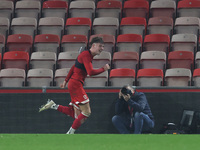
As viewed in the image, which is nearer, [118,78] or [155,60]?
[118,78]

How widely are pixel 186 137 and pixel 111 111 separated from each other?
259cm

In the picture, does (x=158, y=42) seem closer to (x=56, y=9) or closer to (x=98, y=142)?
(x=56, y=9)

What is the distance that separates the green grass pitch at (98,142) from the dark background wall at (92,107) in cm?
231

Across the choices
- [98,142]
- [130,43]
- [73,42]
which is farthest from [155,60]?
[98,142]

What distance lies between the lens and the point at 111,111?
7.53m

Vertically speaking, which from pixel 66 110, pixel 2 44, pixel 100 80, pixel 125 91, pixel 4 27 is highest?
pixel 4 27

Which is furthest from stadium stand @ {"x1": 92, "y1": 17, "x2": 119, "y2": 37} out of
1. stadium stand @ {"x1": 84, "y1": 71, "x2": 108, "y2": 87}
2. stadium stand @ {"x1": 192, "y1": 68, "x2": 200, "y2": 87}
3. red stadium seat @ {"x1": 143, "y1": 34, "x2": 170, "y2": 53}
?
stadium stand @ {"x1": 192, "y1": 68, "x2": 200, "y2": 87}

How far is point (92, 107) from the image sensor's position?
7.53 metres

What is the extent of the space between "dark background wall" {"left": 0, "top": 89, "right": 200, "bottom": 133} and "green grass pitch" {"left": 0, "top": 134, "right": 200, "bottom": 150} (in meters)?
2.31

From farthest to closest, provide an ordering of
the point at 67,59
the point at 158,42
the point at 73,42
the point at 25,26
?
the point at 25,26 → the point at 73,42 → the point at 158,42 → the point at 67,59

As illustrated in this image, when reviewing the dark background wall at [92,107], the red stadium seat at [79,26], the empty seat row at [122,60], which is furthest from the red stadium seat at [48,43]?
the dark background wall at [92,107]

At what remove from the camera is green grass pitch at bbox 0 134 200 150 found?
424 centimetres

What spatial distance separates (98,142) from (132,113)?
283cm

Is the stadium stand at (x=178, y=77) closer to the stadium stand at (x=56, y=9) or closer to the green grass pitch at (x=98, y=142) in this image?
the stadium stand at (x=56, y=9)
